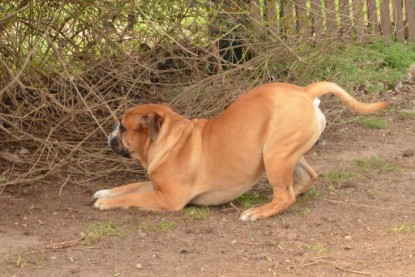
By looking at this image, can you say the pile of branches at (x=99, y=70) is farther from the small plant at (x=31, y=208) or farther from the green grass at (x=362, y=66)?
the green grass at (x=362, y=66)

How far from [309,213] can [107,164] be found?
207 cm

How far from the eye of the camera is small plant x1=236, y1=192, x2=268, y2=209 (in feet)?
22.6

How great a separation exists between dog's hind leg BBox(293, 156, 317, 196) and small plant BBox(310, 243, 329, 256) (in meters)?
1.21

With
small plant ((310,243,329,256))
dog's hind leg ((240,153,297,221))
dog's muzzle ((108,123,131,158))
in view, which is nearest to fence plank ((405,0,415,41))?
dog's hind leg ((240,153,297,221))

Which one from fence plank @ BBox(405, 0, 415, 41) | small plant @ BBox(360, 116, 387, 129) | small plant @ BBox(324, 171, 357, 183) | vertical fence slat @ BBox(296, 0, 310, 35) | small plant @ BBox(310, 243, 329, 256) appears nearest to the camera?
small plant @ BBox(310, 243, 329, 256)

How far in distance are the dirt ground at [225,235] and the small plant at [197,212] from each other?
34 millimetres

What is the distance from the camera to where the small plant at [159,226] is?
20.5ft

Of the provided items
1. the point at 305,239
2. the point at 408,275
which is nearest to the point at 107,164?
the point at 305,239

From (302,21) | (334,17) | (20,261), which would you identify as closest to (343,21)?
(334,17)

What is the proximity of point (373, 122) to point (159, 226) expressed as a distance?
3.73 meters

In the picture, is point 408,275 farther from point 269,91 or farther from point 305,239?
point 269,91

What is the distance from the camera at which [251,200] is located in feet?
23.0

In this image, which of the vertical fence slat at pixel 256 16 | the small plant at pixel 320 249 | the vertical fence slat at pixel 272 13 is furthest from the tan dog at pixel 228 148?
the vertical fence slat at pixel 272 13

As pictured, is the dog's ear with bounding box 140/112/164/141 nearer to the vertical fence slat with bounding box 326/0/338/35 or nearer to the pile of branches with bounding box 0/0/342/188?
the pile of branches with bounding box 0/0/342/188
